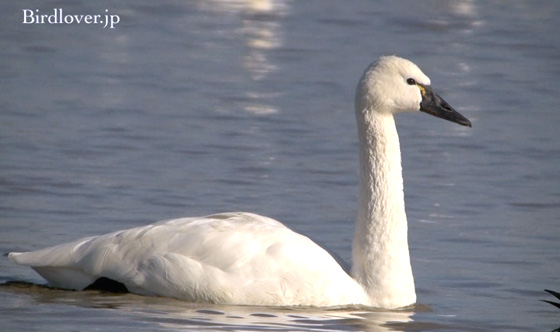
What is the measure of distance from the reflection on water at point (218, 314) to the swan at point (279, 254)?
0.08m

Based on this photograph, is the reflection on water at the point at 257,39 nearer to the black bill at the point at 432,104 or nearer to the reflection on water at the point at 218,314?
the black bill at the point at 432,104

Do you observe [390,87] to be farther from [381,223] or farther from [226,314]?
[226,314]

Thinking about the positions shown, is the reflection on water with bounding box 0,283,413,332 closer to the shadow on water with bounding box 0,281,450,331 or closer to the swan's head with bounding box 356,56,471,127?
the shadow on water with bounding box 0,281,450,331

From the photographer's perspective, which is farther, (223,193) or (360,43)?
(360,43)

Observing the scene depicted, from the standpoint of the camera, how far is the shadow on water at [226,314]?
27.4ft

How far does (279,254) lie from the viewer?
8.84 meters

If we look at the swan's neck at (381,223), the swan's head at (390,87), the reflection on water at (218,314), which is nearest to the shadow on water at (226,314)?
the reflection on water at (218,314)

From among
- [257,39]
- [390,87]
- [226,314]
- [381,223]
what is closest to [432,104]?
[390,87]

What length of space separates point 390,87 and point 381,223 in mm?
875

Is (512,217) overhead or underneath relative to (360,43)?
underneath

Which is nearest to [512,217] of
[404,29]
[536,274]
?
[536,274]

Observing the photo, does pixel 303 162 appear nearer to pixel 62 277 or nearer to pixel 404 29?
pixel 62 277

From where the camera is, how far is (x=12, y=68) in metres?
16.2

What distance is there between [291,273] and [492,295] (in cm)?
154
